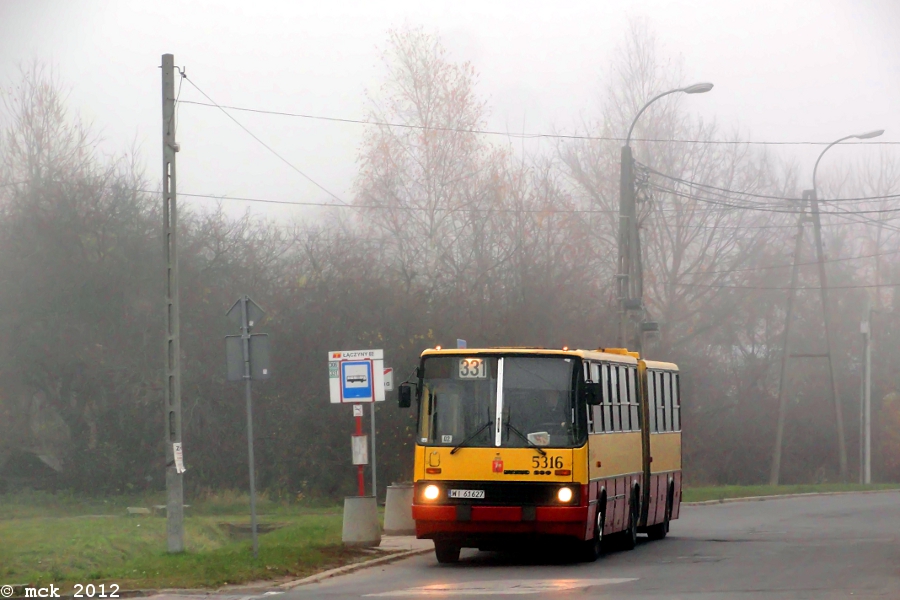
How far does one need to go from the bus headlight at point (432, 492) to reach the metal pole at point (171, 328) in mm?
3050

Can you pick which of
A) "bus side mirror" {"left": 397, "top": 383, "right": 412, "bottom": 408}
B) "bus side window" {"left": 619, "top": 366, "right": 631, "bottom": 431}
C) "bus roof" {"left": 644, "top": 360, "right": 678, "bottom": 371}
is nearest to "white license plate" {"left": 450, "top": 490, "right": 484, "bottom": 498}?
"bus side mirror" {"left": 397, "top": 383, "right": 412, "bottom": 408}

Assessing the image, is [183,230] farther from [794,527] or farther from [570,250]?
[794,527]

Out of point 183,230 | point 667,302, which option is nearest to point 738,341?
point 667,302

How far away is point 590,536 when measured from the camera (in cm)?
1734

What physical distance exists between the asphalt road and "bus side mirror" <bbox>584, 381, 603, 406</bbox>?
210 cm

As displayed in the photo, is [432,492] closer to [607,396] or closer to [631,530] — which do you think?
[607,396]

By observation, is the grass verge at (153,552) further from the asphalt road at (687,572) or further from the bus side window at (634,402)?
the bus side window at (634,402)

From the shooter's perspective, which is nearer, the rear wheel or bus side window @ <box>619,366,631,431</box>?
bus side window @ <box>619,366,631,431</box>

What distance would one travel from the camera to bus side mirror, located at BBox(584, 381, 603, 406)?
56.6ft

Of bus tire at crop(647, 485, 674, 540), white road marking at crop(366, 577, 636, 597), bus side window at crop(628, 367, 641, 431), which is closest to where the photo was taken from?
white road marking at crop(366, 577, 636, 597)

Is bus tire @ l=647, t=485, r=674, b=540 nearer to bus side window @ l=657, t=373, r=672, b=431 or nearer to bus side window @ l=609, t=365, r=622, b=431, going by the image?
bus side window @ l=657, t=373, r=672, b=431

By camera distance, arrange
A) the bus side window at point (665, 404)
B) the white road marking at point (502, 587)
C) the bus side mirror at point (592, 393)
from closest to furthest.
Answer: the white road marking at point (502, 587)
the bus side mirror at point (592, 393)
the bus side window at point (665, 404)

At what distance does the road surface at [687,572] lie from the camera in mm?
13523

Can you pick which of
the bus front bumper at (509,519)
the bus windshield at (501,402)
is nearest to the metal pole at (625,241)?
the bus windshield at (501,402)
